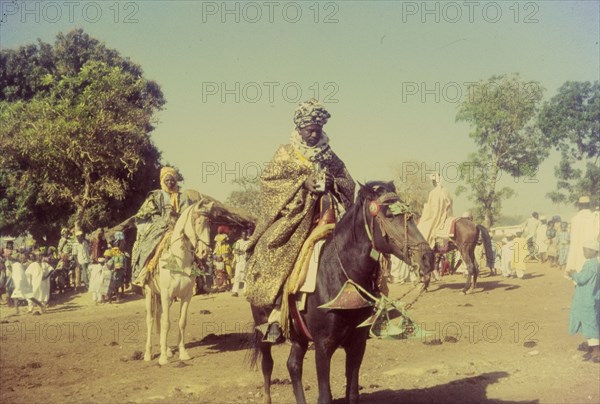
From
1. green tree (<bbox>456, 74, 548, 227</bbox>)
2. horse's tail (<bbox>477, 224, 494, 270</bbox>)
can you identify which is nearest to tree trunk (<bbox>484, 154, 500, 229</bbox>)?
green tree (<bbox>456, 74, 548, 227</bbox>)

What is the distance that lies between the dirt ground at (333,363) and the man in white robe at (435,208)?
117 inches

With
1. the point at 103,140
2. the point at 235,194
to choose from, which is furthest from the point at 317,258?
the point at 235,194

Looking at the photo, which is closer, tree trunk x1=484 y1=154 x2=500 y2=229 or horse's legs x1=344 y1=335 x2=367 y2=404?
horse's legs x1=344 y1=335 x2=367 y2=404

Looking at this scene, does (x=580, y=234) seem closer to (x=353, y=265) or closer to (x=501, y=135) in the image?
(x=353, y=265)

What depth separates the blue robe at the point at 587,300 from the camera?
9.75m

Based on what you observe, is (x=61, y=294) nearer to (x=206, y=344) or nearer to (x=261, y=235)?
(x=206, y=344)

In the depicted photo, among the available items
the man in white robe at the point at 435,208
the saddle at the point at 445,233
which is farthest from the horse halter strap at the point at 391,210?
A: the saddle at the point at 445,233

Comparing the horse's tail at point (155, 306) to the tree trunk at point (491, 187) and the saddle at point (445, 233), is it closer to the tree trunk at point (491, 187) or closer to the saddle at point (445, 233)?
the saddle at point (445, 233)

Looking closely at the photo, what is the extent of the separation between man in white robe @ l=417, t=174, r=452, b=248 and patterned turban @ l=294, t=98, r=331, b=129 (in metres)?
12.3

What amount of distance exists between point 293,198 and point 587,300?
6018 millimetres

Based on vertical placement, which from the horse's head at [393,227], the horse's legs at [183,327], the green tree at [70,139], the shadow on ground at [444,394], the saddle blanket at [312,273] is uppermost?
the green tree at [70,139]

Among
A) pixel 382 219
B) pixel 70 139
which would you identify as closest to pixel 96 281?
pixel 70 139

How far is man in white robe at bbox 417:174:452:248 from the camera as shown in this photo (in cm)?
1836

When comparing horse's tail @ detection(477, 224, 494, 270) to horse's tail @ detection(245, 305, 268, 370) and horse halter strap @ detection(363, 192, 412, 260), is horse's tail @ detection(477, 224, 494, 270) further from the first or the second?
horse halter strap @ detection(363, 192, 412, 260)
